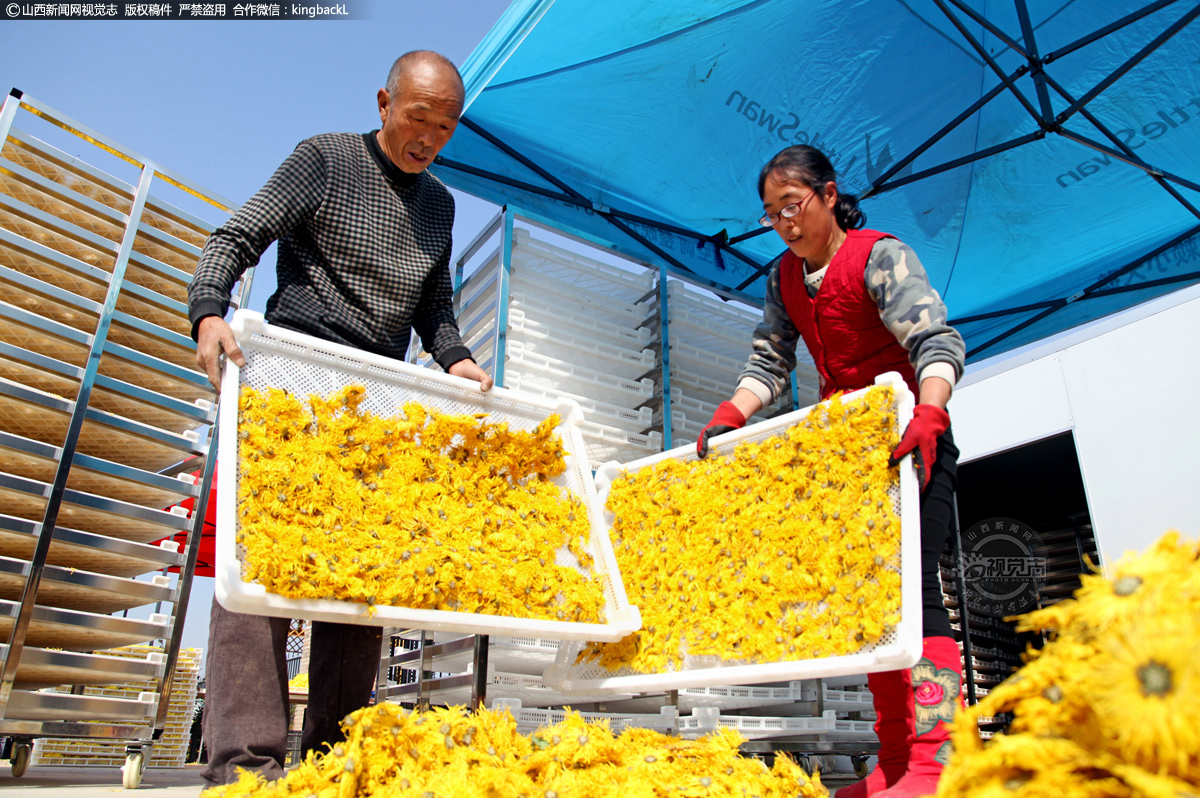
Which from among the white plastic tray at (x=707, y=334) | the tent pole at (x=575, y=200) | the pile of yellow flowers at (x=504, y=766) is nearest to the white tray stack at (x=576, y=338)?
the white plastic tray at (x=707, y=334)

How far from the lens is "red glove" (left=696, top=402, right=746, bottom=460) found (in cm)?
245

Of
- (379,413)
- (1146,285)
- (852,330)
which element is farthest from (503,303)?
(1146,285)

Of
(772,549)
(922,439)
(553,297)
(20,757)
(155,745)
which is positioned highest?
(553,297)

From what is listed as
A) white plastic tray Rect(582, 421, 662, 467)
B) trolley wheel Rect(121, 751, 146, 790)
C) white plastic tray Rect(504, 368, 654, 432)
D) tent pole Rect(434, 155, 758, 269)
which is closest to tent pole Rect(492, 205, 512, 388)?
white plastic tray Rect(504, 368, 654, 432)

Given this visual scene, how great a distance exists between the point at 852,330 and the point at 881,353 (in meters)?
0.11

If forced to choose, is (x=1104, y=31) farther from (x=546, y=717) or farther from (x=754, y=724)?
(x=546, y=717)

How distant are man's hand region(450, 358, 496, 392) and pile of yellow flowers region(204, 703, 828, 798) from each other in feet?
3.09

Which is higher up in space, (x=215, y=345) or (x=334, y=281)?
(x=334, y=281)

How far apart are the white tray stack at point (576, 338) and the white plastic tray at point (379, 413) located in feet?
4.22

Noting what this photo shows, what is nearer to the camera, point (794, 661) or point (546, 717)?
point (794, 661)

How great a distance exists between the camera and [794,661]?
1.87 metres

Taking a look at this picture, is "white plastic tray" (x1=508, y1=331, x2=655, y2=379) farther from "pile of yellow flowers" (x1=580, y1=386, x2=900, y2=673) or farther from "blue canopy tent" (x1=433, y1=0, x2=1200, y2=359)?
"pile of yellow flowers" (x1=580, y1=386, x2=900, y2=673)

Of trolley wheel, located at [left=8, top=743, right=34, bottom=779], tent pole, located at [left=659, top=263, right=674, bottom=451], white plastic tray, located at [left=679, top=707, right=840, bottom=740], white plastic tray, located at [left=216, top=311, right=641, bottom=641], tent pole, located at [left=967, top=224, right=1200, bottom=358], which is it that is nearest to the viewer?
white plastic tray, located at [left=216, top=311, right=641, bottom=641]

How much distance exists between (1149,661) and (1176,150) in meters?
4.79
